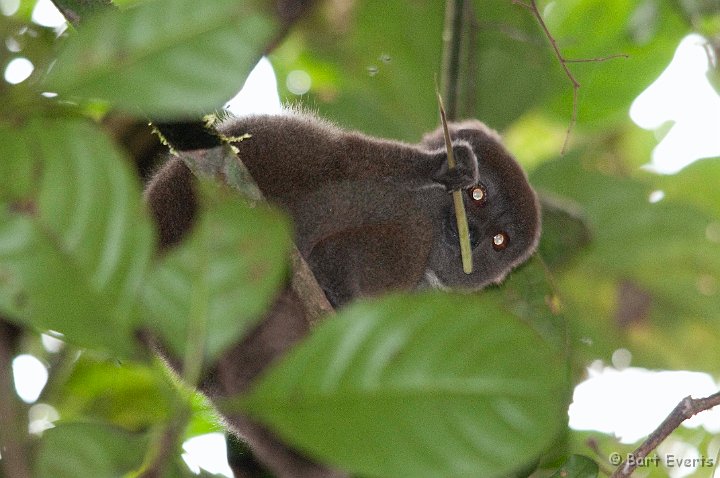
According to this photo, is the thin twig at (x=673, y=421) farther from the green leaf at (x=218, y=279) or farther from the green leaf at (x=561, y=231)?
the green leaf at (x=561, y=231)

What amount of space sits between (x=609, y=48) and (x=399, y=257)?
2.69 m

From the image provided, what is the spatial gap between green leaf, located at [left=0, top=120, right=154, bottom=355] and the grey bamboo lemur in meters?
1.36

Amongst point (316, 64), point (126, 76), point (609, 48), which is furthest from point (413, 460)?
point (316, 64)

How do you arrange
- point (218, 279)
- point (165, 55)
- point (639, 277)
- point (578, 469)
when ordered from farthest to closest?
point (639, 277)
point (578, 469)
point (218, 279)
point (165, 55)

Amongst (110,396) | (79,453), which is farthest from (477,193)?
(79,453)

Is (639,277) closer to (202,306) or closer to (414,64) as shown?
(414,64)

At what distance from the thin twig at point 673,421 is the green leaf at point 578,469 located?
33 cm

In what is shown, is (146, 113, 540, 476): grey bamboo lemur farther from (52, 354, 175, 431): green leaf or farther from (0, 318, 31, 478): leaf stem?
(52, 354, 175, 431): green leaf

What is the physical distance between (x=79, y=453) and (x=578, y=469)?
6.62 ft

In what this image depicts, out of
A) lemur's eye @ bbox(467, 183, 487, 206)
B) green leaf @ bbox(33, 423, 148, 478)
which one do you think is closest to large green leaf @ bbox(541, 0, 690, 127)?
lemur's eye @ bbox(467, 183, 487, 206)

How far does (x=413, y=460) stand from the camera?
148 cm

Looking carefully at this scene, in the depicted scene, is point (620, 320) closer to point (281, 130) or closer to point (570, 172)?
point (570, 172)

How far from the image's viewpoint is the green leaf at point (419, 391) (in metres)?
1.47

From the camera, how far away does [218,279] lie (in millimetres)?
1559
